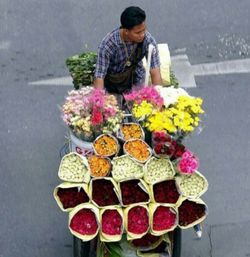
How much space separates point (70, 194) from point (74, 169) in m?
0.18

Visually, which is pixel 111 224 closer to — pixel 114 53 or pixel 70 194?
pixel 70 194

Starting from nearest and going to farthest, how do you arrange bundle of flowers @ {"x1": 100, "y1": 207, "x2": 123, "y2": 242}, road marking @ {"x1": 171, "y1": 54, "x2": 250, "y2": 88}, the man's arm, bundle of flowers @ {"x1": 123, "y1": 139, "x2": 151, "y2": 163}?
A: bundle of flowers @ {"x1": 100, "y1": 207, "x2": 123, "y2": 242}, bundle of flowers @ {"x1": 123, "y1": 139, "x2": 151, "y2": 163}, the man's arm, road marking @ {"x1": 171, "y1": 54, "x2": 250, "y2": 88}

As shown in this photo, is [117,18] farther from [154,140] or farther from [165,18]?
[154,140]

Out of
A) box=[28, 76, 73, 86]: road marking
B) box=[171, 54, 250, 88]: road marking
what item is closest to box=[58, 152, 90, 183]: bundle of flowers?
box=[28, 76, 73, 86]: road marking

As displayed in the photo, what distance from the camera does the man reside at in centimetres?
568

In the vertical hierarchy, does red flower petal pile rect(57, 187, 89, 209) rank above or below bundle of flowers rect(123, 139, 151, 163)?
below

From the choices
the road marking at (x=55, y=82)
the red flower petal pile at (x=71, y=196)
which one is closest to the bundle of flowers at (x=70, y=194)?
the red flower petal pile at (x=71, y=196)

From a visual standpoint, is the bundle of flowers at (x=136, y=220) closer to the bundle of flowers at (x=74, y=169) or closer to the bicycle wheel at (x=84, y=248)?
the bundle of flowers at (x=74, y=169)

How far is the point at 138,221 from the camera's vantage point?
4.98 m

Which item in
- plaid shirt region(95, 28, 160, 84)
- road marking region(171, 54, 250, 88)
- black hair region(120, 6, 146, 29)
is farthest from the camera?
road marking region(171, 54, 250, 88)

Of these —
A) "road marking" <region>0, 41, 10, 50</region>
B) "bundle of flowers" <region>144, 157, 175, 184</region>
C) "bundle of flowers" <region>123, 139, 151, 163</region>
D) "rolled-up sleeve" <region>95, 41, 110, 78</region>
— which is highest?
"road marking" <region>0, 41, 10, 50</region>

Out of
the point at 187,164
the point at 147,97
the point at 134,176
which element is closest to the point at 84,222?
the point at 134,176

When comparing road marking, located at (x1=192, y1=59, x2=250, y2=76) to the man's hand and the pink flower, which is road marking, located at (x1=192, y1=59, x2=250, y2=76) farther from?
the pink flower

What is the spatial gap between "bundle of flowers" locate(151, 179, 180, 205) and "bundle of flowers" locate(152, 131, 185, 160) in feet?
0.59
